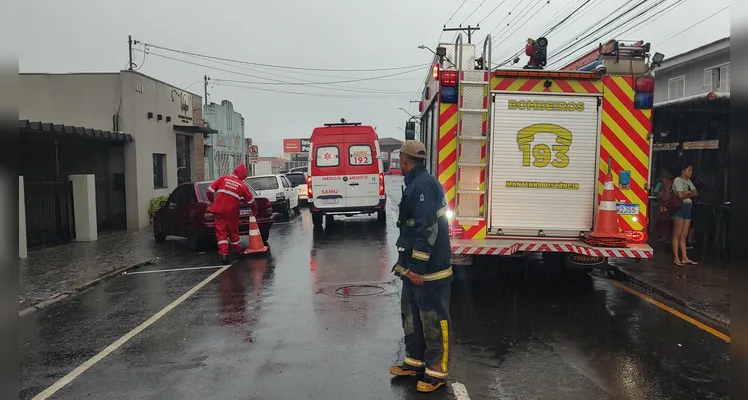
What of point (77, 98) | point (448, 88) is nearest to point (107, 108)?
point (77, 98)

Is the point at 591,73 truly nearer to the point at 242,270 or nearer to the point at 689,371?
the point at 689,371

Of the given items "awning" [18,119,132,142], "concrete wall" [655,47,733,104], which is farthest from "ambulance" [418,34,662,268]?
"concrete wall" [655,47,733,104]

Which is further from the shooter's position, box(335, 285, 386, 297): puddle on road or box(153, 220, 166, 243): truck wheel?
box(153, 220, 166, 243): truck wheel

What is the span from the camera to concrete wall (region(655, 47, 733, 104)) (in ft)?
60.0

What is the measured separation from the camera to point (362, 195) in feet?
50.7

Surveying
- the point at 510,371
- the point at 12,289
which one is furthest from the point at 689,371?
the point at 12,289

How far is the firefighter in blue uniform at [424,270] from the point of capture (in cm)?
442

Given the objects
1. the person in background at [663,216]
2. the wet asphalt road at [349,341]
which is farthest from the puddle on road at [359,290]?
the person in background at [663,216]

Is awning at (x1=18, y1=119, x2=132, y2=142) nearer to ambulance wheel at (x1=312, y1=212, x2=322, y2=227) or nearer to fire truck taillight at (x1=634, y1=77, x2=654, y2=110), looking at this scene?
ambulance wheel at (x1=312, y1=212, x2=322, y2=227)

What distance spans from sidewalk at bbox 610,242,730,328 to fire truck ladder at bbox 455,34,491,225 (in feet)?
9.75

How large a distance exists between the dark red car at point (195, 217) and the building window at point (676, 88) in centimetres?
1640

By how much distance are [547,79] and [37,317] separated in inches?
294

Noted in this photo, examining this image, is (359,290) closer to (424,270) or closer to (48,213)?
(424,270)

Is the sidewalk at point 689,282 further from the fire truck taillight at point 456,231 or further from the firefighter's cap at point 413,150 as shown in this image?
the firefighter's cap at point 413,150
